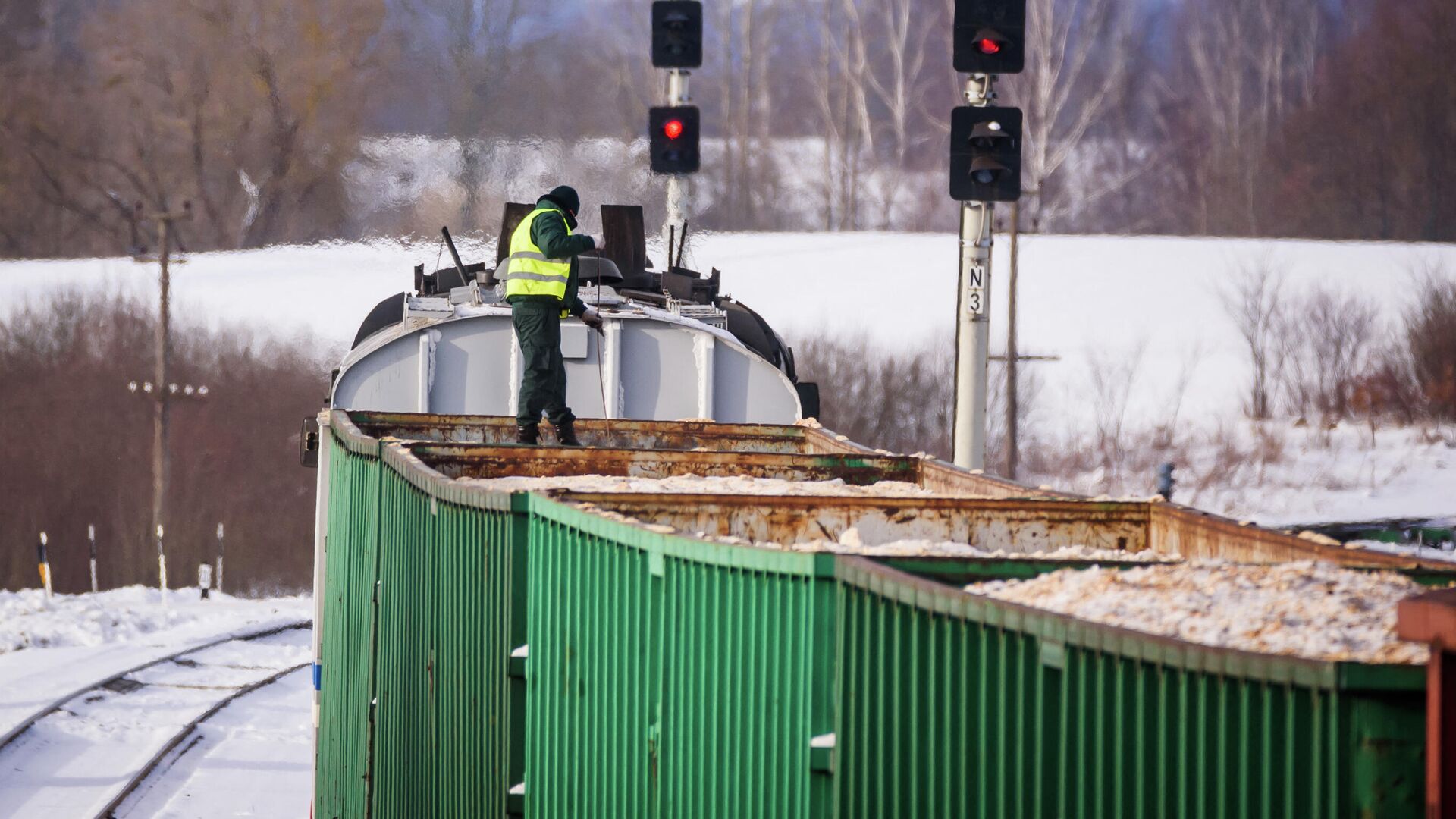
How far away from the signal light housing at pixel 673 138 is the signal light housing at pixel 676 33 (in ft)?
1.45

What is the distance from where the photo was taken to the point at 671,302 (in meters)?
14.4

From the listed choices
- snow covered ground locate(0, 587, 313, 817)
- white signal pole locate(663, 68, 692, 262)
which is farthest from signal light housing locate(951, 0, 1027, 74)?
snow covered ground locate(0, 587, 313, 817)

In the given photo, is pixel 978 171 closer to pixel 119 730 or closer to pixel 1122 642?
pixel 1122 642

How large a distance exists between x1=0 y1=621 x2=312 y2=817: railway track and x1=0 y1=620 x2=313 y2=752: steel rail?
18 mm

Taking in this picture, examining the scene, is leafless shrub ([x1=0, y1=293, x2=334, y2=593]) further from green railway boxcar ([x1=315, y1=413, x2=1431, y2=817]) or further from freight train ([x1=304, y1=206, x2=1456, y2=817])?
green railway boxcar ([x1=315, y1=413, x2=1431, y2=817])

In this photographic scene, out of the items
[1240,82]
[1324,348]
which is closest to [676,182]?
[1324,348]

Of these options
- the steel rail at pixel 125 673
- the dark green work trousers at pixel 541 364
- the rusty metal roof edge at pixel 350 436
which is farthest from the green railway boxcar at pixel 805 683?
the steel rail at pixel 125 673

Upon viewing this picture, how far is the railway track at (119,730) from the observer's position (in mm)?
15281

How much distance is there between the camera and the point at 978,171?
13.1 metres

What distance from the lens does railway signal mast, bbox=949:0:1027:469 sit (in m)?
13.0

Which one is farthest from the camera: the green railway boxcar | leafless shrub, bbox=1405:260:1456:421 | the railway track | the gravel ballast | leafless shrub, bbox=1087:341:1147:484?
leafless shrub, bbox=1405:260:1456:421

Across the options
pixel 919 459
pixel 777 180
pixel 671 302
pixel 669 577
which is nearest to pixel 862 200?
pixel 777 180

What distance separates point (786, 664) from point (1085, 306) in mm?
46221

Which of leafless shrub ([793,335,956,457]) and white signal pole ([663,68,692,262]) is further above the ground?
white signal pole ([663,68,692,262])
